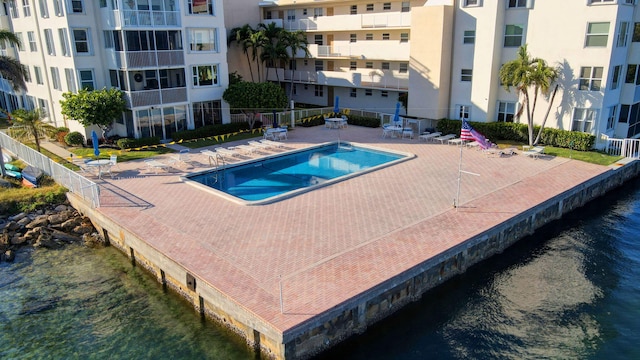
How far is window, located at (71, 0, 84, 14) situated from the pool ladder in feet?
45.5

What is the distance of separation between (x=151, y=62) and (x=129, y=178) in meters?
10.5

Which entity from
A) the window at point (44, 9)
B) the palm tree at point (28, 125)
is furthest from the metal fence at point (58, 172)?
the window at point (44, 9)

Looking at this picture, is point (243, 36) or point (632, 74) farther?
point (243, 36)

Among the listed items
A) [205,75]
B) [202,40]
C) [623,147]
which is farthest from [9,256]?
[623,147]

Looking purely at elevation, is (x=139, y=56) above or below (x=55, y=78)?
above

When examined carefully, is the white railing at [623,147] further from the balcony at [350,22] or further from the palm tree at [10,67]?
the palm tree at [10,67]

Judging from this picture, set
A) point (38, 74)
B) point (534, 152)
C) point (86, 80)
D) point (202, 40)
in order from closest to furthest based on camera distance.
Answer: point (534, 152) < point (86, 80) < point (202, 40) < point (38, 74)

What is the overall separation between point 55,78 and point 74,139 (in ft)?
21.2

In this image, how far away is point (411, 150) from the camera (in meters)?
31.9

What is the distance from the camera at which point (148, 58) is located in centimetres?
3269

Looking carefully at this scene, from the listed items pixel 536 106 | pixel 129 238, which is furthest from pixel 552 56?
pixel 129 238

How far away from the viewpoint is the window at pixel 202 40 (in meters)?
35.2

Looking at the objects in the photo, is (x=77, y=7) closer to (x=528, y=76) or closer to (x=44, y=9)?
(x=44, y=9)

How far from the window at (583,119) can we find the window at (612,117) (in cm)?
156
